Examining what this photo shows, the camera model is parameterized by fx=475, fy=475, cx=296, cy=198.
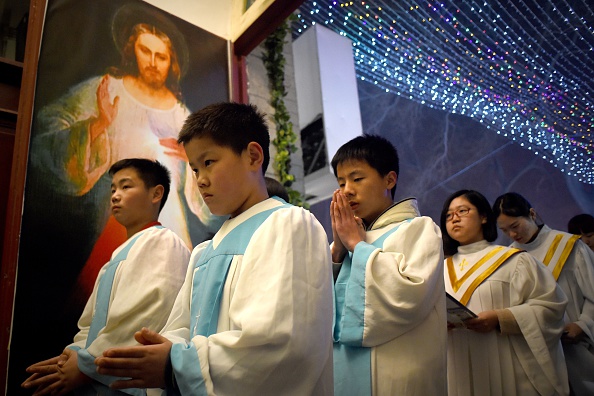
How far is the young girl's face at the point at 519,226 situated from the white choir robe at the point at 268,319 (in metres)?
2.65

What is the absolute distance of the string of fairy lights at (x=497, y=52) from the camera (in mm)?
5449

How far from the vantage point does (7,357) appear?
7.76ft

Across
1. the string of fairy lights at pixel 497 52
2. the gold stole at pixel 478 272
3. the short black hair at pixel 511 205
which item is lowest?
the gold stole at pixel 478 272

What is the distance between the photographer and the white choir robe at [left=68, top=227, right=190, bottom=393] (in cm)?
195

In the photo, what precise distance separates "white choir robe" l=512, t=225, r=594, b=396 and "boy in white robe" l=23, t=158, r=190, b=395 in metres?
2.64

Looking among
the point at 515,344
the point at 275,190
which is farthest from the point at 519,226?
the point at 275,190

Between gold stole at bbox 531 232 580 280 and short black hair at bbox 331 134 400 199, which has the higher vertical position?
Result: short black hair at bbox 331 134 400 199

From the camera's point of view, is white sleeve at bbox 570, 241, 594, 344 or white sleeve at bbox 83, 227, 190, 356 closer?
white sleeve at bbox 83, 227, 190, 356

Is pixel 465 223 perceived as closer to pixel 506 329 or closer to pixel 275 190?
pixel 506 329

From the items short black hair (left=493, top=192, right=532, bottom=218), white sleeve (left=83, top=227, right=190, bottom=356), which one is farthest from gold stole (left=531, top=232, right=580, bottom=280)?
white sleeve (left=83, top=227, right=190, bottom=356)

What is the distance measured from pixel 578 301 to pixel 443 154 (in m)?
6.32

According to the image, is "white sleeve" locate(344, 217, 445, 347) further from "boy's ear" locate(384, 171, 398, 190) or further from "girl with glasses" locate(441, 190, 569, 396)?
"girl with glasses" locate(441, 190, 569, 396)

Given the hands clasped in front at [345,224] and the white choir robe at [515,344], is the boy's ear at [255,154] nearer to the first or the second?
the hands clasped in front at [345,224]

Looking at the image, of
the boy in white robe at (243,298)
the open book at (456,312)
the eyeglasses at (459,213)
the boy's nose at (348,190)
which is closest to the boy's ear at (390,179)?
the boy's nose at (348,190)
